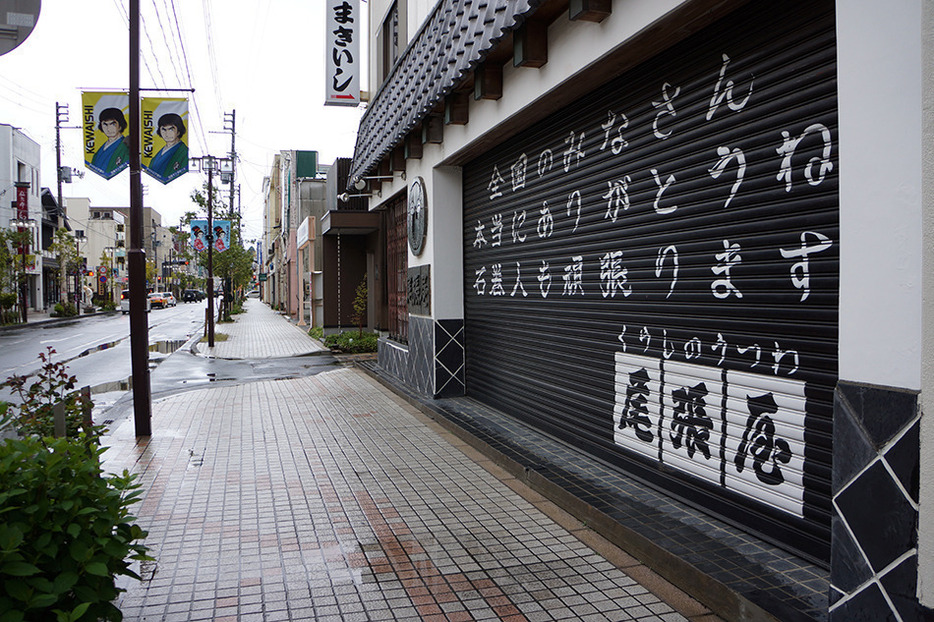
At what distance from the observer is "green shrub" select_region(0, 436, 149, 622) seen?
9.08ft

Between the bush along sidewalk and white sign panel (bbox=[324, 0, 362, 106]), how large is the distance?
1349cm

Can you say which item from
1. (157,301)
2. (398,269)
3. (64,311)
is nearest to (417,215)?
(398,269)

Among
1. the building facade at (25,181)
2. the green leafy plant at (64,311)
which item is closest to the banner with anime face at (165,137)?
the building facade at (25,181)

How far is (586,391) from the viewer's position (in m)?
6.71

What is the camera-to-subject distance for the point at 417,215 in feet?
36.1

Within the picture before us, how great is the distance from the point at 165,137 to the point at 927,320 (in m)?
11.6

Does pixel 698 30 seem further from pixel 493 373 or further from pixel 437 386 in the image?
pixel 437 386

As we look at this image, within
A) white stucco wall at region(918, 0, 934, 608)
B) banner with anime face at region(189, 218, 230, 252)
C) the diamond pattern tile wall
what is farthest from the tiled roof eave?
banner with anime face at region(189, 218, 230, 252)

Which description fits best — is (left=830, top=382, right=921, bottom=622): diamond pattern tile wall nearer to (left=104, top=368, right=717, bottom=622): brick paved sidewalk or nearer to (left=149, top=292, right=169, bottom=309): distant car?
(left=104, top=368, right=717, bottom=622): brick paved sidewalk

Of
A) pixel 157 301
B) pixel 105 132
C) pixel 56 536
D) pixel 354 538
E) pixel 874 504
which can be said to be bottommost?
pixel 354 538

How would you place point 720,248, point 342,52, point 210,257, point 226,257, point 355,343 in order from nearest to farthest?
point 720,248, point 342,52, point 355,343, point 210,257, point 226,257

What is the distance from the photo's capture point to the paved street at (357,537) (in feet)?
13.0

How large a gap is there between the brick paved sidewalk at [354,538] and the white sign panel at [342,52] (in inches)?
378

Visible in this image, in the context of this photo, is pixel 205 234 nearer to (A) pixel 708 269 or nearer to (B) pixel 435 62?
(B) pixel 435 62
